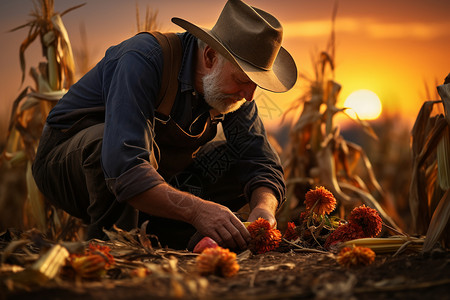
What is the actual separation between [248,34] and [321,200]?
98 centimetres

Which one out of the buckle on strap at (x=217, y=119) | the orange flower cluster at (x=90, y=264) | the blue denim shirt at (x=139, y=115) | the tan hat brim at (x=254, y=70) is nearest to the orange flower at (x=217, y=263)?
the orange flower cluster at (x=90, y=264)

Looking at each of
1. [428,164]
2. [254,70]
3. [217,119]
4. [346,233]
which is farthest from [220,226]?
[428,164]

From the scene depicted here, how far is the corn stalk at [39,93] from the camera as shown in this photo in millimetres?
3824

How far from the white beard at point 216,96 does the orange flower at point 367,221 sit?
951 millimetres

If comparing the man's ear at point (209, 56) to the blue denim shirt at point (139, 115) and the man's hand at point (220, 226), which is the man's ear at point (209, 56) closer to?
the blue denim shirt at point (139, 115)

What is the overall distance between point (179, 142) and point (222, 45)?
2.30 ft

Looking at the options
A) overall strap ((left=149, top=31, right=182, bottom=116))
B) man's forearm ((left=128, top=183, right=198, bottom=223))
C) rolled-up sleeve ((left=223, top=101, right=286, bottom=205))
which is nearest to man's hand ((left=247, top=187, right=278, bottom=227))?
rolled-up sleeve ((left=223, top=101, right=286, bottom=205))

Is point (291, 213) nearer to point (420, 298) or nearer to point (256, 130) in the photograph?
point (256, 130)

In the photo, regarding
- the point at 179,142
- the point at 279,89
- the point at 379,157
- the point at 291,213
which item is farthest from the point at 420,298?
the point at 379,157

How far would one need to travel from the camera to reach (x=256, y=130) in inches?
132

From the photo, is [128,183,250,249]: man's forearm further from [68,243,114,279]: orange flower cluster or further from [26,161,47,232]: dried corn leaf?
[26,161,47,232]: dried corn leaf

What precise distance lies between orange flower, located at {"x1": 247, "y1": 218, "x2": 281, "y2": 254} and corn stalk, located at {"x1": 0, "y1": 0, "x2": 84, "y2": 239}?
2108mm

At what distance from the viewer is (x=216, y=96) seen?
2.87m

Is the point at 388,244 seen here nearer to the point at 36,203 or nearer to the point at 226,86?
the point at 226,86
